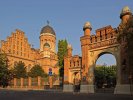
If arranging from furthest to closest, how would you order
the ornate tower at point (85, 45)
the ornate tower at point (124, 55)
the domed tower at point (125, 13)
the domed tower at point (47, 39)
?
the domed tower at point (47, 39) < the ornate tower at point (85, 45) < the domed tower at point (125, 13) < the ornate tower at point (124, 55)

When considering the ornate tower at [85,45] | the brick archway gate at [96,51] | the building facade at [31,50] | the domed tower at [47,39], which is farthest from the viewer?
the domed tower at [47,39]

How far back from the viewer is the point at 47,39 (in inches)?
3356

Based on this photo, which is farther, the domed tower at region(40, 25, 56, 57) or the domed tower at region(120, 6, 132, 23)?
the domed tower at region(40, 25, 56, 57)

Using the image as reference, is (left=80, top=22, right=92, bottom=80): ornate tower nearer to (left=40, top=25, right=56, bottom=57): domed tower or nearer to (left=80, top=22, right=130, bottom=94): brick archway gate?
(left=80, top=22, right=130, bottom=94): brick archway gate

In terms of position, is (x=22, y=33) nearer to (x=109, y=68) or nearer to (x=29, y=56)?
(x=29, y=56)

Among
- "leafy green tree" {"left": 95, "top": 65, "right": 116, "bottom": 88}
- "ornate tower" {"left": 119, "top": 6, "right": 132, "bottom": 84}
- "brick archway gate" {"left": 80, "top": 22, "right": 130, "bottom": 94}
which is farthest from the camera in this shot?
"leafy green tree" {"left": 95, "top": 65, "right": 116, "bottom": 88}

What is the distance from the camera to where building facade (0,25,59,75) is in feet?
217

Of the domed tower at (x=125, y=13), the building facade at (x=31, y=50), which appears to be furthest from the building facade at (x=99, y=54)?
the building facade at (x=31, y=50)

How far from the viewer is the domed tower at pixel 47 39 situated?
269ft

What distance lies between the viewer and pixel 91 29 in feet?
107

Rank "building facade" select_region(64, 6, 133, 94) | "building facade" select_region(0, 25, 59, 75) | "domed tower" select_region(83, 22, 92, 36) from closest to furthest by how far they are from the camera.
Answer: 1. "building facade" select_region(64, 6, 133, 94)
2. "domed tower" select_region(83, 22, 92, 36)
3. "building facade" select_region(0, 25, 59, 75)

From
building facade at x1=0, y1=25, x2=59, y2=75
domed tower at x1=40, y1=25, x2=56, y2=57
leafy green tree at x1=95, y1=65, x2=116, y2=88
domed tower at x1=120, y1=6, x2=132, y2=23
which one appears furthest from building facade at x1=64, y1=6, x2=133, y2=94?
domed tower at x1=40, y1=25, x2=56, y2=57

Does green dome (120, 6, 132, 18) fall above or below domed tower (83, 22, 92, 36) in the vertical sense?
above

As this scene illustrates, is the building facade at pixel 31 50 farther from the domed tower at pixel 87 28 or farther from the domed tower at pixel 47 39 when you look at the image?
the domed tower at pixel 87 28
